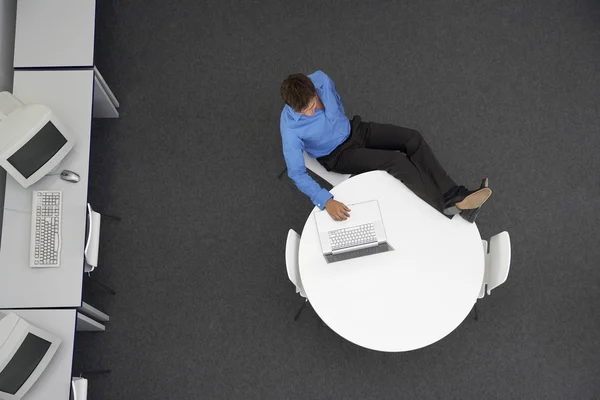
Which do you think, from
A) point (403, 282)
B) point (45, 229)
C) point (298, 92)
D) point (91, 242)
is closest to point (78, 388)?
point (91, 242)

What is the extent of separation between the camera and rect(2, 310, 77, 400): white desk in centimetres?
301

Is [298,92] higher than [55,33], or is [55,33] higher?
[55,33]

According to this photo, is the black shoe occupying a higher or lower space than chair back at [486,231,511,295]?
higher

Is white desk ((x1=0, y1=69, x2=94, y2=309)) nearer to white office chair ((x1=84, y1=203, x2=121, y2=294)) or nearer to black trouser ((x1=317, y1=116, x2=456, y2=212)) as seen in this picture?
white office chair ((x1=84, y1=203, x2=121, y2=294))

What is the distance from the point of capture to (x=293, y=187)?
3.96 m

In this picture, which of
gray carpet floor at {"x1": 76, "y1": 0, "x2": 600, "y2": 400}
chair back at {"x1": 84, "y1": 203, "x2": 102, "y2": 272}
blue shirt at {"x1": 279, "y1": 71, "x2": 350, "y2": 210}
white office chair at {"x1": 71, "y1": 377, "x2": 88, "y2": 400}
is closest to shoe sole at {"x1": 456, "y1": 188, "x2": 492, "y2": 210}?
blue shirt at {"x1": 279, "y1": 71, "x2": 350, "y2": 210}

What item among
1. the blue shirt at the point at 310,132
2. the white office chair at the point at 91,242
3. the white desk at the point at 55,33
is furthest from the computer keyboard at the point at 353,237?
the white desk at the point at 55,33

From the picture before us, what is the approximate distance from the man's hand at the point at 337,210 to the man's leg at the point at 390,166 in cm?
37

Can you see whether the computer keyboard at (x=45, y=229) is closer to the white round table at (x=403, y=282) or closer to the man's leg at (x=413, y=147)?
the white round table at (x=403, y=282)

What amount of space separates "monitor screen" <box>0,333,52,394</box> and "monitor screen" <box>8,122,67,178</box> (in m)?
0.89

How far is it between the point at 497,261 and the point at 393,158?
0.81 meters

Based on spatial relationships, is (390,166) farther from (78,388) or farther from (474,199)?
(78,388)

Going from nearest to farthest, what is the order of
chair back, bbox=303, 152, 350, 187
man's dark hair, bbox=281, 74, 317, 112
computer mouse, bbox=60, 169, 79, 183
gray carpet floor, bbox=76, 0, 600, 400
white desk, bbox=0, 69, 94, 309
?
man's dark hair, bbox=281, 74, 317, 112 → white desk, bbox=0, 69, 94, 309 → computer mouse, bbox=60, 169, 79, 183 → chair back, bbox=303, 152, 350, 187 → gray carpet floor, bbox=76, 0, 600, 400

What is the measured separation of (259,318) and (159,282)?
70cm
